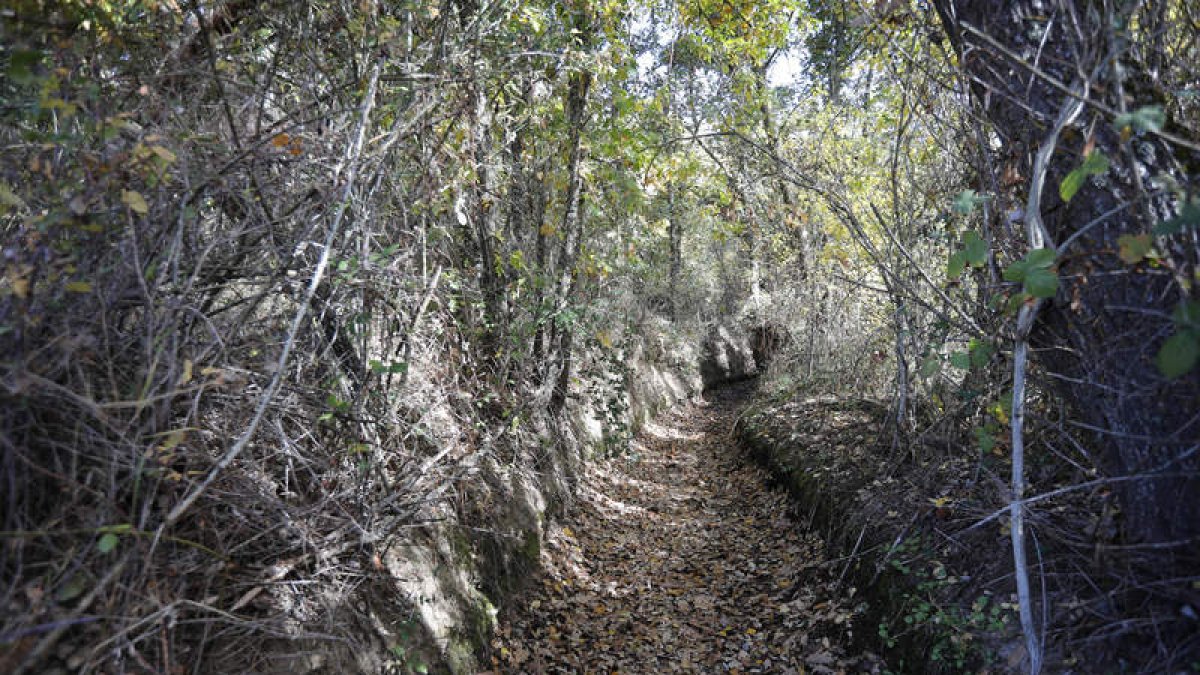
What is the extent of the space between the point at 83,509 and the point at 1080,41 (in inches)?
176

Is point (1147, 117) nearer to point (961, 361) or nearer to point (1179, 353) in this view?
point (1179, 353)

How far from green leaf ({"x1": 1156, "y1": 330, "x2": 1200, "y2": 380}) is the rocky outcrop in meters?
14.2

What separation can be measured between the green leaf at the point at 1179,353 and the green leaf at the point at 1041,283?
491 mm

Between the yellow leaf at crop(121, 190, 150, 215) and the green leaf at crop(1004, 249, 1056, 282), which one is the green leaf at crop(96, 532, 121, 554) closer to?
the yellow leaf at crop(121, 190, 150, 215)

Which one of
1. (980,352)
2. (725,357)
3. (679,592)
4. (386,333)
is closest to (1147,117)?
(980,352)

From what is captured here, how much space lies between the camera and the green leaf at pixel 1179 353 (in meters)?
1.80

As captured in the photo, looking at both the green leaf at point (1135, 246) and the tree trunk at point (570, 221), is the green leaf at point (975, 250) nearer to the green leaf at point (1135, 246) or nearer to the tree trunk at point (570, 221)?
the green leaf at point (1135, 246)

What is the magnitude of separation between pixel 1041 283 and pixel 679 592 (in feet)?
13.3

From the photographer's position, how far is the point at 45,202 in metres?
2.69

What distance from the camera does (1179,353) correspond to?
182cm

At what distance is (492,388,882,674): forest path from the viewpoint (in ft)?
14.2

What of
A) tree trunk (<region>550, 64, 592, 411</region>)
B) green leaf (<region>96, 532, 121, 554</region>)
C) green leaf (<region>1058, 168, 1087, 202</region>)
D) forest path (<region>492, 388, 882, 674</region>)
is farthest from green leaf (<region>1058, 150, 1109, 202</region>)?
tree trunk (<region>550, 64, 592, 411</region>)

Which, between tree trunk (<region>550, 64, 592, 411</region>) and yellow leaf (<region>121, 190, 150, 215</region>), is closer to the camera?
yellow leaf (<region>121, 190, 150, 215</region>)

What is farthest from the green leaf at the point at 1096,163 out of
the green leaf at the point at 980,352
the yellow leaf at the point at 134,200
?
the yellow leaf at the point at 134,200
